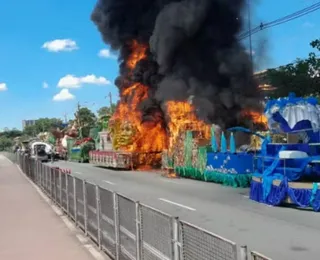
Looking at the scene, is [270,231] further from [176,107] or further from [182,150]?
[176,107]

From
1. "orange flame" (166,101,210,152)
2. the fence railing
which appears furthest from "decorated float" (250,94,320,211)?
"orange flame" (166,101,210,152)

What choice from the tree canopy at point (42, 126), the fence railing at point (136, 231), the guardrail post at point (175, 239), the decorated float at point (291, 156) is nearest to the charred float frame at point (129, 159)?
the decorated float at point (291, 156)

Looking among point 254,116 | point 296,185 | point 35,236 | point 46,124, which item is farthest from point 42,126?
point 35,236

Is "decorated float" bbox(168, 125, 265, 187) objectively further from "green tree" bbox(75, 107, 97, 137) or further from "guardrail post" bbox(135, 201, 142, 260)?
"green tree" bbox(75, 107, 97, 137)

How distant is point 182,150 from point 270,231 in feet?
53.5

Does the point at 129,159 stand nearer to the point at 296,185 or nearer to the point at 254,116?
the point at 254,116

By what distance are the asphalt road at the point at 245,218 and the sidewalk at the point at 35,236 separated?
3.07m

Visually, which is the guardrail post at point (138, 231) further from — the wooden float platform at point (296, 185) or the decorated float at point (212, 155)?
the decorated float at point (212, 155)

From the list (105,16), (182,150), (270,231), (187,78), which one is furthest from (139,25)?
(270,231)

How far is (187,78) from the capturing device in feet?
114

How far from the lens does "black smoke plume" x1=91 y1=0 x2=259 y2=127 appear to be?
3375 centimetres

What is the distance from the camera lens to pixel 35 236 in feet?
31.9

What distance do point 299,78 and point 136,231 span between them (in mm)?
22101

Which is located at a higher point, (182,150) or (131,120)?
(131,120)
